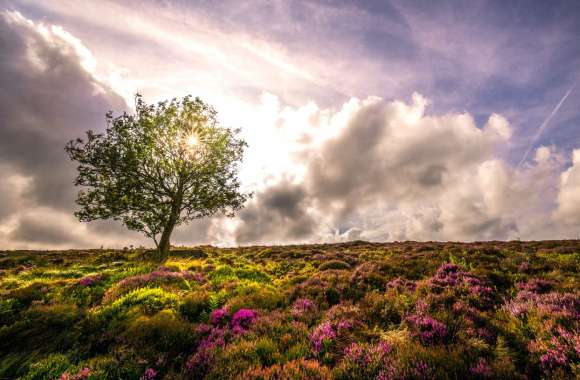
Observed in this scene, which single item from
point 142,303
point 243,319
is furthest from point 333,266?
point 142,303

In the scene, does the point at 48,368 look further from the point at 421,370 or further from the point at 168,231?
the point at 168,231

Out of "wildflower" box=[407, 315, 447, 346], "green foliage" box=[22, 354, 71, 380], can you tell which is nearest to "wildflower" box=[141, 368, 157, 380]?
"green foliage" box=[22, 354, 71, 380]

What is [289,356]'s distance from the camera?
569cm

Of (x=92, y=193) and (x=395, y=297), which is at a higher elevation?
(x=92, y=193)

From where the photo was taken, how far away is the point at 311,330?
7043 millimetres

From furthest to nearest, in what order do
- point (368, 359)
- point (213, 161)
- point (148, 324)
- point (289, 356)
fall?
point (213, 161) < point (148, 324) < point (289, 356) < point (368, 359)

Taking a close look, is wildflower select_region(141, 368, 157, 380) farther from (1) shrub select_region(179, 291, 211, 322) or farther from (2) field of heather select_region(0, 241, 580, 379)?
(1) shrub select_region(179, 291, 211, 322)

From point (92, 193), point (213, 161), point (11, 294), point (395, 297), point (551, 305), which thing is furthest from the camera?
point (213, 161)

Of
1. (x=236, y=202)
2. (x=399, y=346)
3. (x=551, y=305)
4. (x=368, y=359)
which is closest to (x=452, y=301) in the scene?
(x=551, y=305)

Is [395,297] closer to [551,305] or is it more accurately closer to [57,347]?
[551,305]

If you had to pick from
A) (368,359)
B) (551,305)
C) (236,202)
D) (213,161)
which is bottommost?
(368,359)

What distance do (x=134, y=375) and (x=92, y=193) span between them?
18.9 meters

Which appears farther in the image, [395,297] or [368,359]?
[395,297]

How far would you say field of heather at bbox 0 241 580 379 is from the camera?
5.03 m
